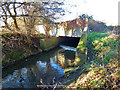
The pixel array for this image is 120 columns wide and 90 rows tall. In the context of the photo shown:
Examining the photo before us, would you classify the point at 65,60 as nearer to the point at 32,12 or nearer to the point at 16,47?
Answer: the point at 16,47

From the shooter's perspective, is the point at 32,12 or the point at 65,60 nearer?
the point at 65,60

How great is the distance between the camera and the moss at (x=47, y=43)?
510 inches

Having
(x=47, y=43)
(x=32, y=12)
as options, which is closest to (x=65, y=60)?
(x=47, y=43)

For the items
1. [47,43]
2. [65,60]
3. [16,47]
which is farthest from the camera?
[47,43]

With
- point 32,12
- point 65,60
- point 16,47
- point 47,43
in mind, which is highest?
point 32,12

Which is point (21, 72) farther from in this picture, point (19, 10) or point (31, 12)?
point (19, 10)

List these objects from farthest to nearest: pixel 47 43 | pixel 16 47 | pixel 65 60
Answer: pixel 47 43 < pixel 16 47 < pixel 65 60

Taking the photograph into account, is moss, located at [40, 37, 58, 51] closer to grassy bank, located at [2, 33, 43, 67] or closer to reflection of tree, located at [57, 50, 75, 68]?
grassy bank, located at [2, 33, 43, 67]

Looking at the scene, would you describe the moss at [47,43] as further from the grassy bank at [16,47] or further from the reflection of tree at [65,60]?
the reflection of tree at [65,60]

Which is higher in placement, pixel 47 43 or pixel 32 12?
pixel 32 12

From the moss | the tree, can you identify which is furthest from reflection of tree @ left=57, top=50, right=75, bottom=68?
the tree

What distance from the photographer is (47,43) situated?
1335 cm

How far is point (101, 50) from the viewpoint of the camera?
19.3 ft

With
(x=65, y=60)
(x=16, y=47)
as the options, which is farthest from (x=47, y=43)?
(x=65, y=60)
